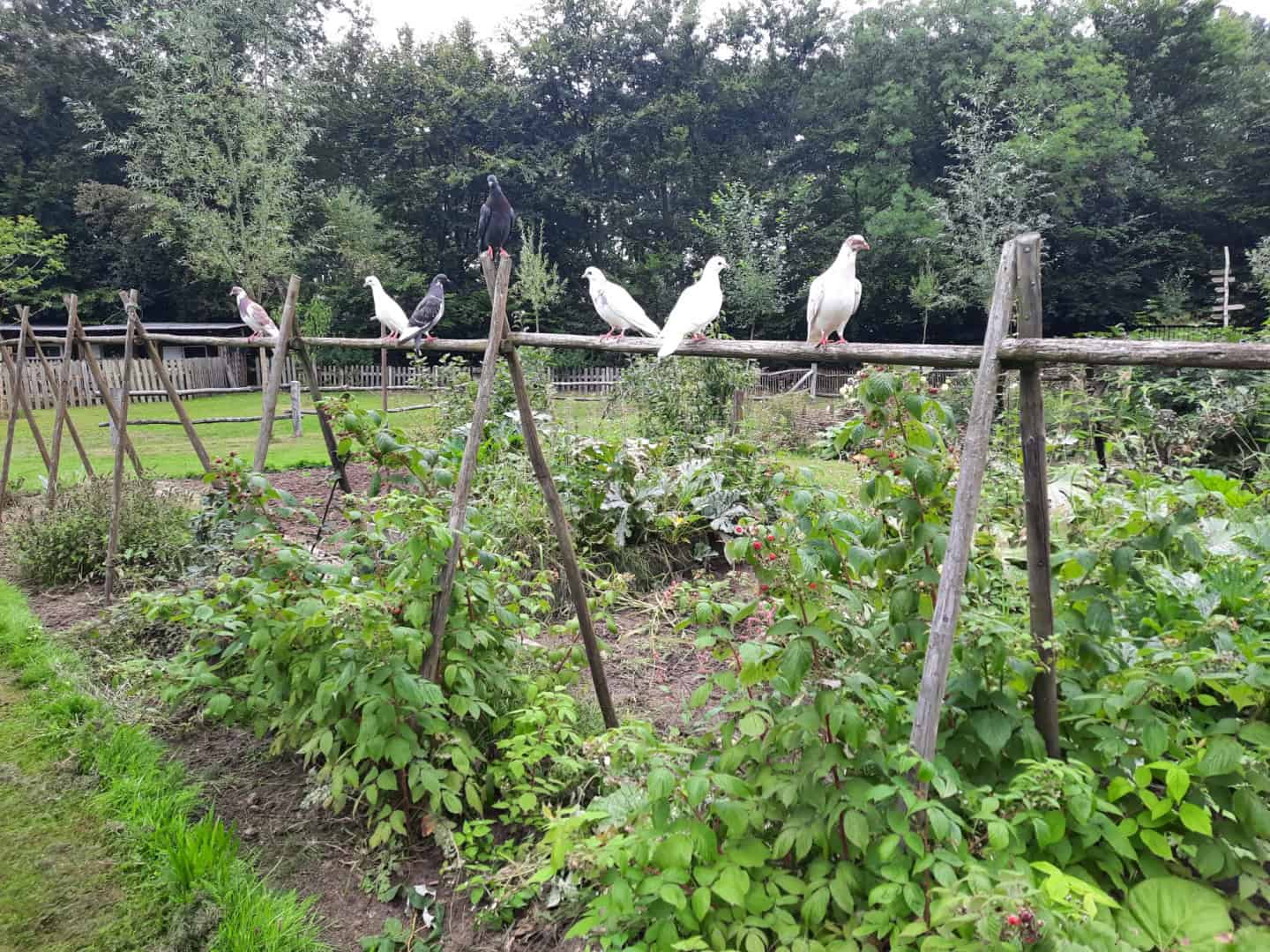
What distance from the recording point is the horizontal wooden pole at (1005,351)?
58.7 inches

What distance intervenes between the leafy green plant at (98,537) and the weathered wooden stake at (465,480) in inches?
121

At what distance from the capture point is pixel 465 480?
8.96 feet

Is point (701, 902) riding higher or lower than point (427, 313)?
lower

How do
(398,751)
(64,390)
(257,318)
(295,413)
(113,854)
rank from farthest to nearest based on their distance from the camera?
1. (295,413)
2. (257,318)
3. (64,390)
4. (113,854)
5. (398,751)

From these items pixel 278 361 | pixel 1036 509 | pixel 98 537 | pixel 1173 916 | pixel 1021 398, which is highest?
pixel 278 361

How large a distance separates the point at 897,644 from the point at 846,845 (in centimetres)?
55

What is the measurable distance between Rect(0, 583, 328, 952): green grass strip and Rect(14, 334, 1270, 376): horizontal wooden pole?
2.21 metres

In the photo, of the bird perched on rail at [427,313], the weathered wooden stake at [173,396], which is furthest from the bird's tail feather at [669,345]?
the weathered wooden stake at [173,396]

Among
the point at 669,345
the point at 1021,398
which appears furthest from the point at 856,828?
the point at 669,345

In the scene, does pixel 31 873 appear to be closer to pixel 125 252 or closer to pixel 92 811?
pixel 92 811

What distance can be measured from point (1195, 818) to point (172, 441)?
14615mm

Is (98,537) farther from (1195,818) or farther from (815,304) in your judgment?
(1195,818)

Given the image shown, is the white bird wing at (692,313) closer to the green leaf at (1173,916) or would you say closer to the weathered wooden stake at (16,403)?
the green leaf at (1173,916)

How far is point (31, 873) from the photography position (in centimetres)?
239
